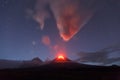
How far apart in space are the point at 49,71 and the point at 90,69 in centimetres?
370

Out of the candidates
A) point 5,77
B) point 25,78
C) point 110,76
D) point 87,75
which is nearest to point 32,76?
point 25,78

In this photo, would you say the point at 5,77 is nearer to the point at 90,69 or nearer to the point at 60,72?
the point at 60,72

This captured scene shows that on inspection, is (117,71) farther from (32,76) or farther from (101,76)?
(32,76)

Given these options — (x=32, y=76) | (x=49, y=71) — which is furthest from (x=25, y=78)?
(x=49, y=71)

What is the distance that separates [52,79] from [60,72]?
935 mm

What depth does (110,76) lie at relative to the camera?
22719 millimetres

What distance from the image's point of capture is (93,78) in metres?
22.4

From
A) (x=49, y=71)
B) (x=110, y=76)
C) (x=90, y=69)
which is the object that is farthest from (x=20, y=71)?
(x=110, y=76)

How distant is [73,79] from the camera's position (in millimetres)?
22266

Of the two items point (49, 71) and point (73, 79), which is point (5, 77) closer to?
point (49, 71)

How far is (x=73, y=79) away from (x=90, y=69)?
182 cm

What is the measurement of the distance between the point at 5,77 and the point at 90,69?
7734mm

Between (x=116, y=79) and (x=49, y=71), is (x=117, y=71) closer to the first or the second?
(x=116, y=79)

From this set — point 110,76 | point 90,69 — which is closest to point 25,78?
point 90,69
